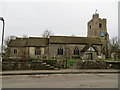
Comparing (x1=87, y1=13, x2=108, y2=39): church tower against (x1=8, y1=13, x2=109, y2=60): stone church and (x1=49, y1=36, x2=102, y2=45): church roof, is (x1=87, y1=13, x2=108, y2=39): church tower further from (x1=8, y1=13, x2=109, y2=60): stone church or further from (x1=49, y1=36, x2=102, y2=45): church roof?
(x1=8, y1=13, x2=109, y2=60): stone church

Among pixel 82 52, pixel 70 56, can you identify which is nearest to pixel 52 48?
pixel 70 56

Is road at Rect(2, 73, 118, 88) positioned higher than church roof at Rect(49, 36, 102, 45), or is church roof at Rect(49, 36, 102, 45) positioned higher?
church roof at Rect(49, 36, 102, 45)

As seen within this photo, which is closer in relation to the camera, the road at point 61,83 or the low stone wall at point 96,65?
the road at point 61,83

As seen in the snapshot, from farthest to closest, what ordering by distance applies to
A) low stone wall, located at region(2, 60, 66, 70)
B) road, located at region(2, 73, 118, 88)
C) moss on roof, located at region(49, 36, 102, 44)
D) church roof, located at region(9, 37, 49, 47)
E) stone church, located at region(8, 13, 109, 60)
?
1. moss on roof, located at region(49, 36, 102, 44)
2. church roof, located at region(9, 37, 49, 47)
3. stone church, located at region(8, 13, 109, 60)
4. low stone wall, located at region(2, 60, 66, 70)
5. road, located at region(2, 73, 118, 88)

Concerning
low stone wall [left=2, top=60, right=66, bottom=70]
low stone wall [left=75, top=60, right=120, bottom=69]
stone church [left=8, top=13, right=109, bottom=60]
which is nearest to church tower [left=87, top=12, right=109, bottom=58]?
stone church [left=8, top=13, right=109, bottom=60]

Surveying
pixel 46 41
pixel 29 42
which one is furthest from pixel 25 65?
pixel 46 41

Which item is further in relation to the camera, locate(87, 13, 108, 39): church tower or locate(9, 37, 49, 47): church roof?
locate(87, 13, 108, 39): church tower

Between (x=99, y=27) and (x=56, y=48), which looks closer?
(x=56, y=48)

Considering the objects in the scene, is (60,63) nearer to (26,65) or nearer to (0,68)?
(26,65)

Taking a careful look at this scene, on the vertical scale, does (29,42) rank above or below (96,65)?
above

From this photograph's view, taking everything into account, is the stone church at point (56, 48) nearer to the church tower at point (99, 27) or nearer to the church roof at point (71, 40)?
the church roof at point (71, 40)

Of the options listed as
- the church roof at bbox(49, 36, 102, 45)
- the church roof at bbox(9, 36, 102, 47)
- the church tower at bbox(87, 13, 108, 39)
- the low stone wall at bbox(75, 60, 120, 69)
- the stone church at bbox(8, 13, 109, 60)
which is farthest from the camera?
the church tower at bbox(87, 13, 108, 39)

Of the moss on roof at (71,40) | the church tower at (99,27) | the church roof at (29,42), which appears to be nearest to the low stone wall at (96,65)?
the moss on roof at (71,40)

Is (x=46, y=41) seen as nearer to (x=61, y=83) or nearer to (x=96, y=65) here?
(x=96, y=65)
